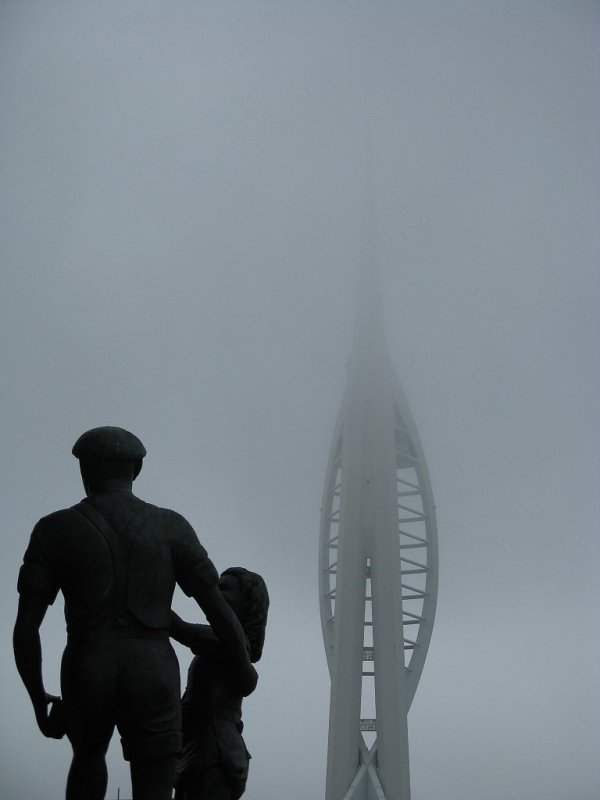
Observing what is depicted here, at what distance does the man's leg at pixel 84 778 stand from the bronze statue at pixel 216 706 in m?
0.48

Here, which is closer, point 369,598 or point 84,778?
point 84,778

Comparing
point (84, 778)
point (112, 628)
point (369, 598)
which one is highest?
point (369, 598)

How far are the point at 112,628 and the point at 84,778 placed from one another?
0.58 meters

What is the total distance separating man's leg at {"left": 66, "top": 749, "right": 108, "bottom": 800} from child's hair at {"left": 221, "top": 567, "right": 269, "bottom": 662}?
0.94 meters

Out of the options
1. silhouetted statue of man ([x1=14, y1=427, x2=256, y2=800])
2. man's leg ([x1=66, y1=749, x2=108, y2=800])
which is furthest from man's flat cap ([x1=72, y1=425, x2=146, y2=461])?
man's leg ([x1=66, y1=749, x2=108, y2=800])

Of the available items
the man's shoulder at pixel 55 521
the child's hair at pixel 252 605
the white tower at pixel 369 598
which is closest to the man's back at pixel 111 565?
the man's shoulder at pixel 55 521

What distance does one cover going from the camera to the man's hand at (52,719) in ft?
13.6

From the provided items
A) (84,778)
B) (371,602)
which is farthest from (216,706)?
(371,602)

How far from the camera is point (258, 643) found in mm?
4980

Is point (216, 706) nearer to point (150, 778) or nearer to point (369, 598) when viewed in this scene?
point (150, 778)

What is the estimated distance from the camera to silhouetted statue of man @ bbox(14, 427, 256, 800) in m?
4.16

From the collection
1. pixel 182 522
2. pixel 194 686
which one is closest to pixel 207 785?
pixel 194 686

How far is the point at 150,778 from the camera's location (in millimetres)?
4211

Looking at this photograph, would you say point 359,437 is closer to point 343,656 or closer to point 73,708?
point 343,656
